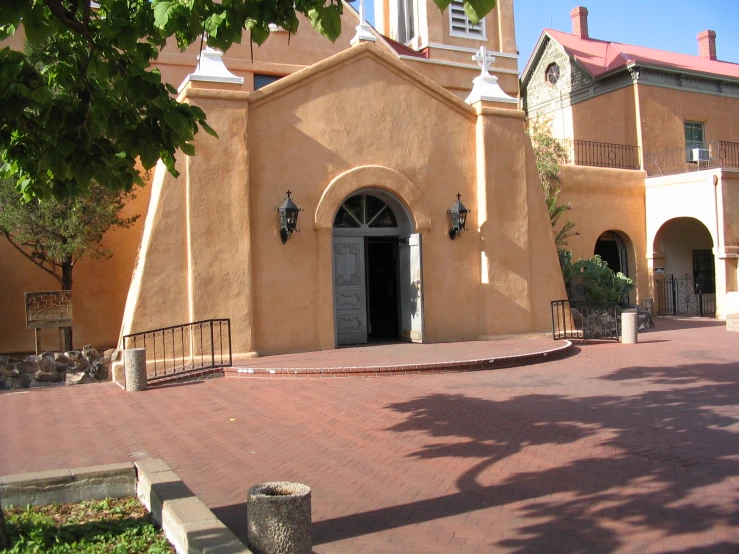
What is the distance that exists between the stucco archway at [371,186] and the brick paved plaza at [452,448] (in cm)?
386

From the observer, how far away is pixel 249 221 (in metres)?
13.1

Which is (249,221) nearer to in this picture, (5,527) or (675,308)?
(5,527)

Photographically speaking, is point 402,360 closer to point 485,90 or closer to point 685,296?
point 485,90

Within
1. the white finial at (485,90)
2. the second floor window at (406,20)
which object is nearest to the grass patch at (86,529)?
the white finial at (485,90)

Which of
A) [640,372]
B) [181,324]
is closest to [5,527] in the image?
[181,324]

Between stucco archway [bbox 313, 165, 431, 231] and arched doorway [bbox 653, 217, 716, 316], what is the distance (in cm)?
1125

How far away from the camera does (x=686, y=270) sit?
24109mm

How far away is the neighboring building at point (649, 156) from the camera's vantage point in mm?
20812

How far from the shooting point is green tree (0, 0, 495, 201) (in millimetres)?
5371

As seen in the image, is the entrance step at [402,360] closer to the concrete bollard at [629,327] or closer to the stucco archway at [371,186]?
the concrete bollard at [629,327]

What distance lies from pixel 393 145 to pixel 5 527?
11.5 metres

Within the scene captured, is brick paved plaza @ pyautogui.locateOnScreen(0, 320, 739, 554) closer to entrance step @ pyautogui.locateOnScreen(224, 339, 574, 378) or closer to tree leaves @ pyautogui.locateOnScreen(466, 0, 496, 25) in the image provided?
entrance step @ pyautogui.locateOnScreen(224, 339, 574, 378)

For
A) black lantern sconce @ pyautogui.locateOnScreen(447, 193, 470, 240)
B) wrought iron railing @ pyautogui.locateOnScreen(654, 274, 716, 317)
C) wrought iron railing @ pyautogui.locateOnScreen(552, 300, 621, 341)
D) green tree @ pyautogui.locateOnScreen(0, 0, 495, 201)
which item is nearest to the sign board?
green tree @ pyautogui.locateOnScreen(0, 0, 495, 201)

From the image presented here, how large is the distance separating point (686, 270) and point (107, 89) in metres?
22.2
